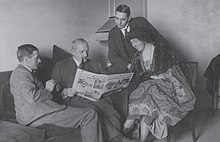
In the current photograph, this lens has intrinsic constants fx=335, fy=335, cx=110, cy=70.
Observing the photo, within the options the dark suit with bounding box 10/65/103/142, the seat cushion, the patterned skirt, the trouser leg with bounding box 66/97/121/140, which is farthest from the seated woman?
the seat cushion

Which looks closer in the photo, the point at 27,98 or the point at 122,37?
the point at 27,98

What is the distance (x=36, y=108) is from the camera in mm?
2719

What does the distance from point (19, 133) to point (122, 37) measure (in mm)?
1788

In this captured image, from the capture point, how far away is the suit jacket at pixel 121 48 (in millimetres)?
3660

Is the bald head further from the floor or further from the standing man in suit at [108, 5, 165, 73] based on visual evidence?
the floor

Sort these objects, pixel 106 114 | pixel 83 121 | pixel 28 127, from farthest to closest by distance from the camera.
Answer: pixel 106 114
pixel 83 121
pixel 28 127

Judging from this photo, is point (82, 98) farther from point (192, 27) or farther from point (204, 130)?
point (192, 27)

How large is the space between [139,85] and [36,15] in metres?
1.32

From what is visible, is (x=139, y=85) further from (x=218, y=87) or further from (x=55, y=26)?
(x=218, y=87)

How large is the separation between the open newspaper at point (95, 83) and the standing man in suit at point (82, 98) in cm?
9

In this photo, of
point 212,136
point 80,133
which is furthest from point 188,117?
point 80,133

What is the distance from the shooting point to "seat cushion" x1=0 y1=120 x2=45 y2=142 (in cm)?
237

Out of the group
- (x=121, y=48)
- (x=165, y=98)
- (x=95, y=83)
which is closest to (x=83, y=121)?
(x=95, y=83)

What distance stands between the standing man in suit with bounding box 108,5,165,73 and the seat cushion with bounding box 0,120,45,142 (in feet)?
4.31
